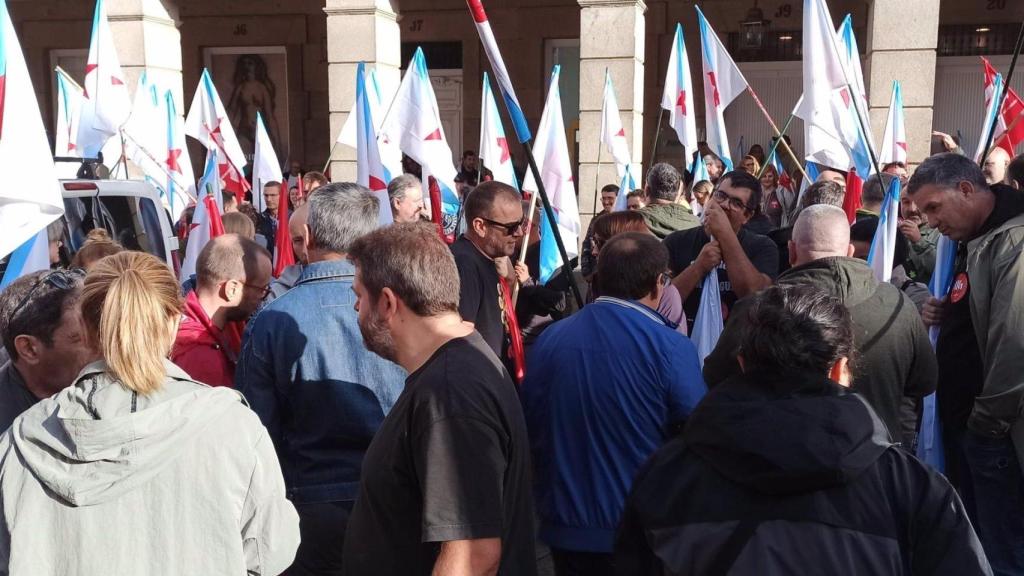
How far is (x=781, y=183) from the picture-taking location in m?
11.0

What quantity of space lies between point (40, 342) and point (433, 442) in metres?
1.15

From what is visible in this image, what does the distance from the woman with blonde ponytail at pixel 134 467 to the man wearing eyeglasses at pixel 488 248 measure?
1.81 m

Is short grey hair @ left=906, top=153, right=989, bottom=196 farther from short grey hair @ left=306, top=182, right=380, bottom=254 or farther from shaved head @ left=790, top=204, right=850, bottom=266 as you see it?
short grey hair @ left=306, top=182, right=380, bottom=254

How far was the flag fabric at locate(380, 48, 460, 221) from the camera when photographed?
820cm

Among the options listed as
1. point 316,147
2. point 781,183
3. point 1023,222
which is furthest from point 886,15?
point 316,147

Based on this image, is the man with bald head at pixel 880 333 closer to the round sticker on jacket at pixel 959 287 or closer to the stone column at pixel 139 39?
the round sticker on jacket at pixel 959 287

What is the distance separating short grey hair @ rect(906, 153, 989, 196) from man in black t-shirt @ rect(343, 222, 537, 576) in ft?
7.89

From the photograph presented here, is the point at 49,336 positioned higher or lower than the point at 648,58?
lower

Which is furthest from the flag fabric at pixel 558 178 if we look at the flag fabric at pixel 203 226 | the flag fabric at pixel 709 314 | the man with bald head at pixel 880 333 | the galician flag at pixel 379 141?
the man with bald head at pixel 880 333

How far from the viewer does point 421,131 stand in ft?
27.2

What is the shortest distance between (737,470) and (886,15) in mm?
11198

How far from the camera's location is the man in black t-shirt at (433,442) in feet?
6.69

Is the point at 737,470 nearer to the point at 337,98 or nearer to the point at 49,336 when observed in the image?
the point at 49,336

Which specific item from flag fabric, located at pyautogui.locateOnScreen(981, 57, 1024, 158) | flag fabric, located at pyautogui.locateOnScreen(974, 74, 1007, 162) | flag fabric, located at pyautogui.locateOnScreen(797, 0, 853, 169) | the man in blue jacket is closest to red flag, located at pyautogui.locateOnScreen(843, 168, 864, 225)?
flag fabric, located at pyautogui.locateOnScreen(797, 0, 853, 169)
